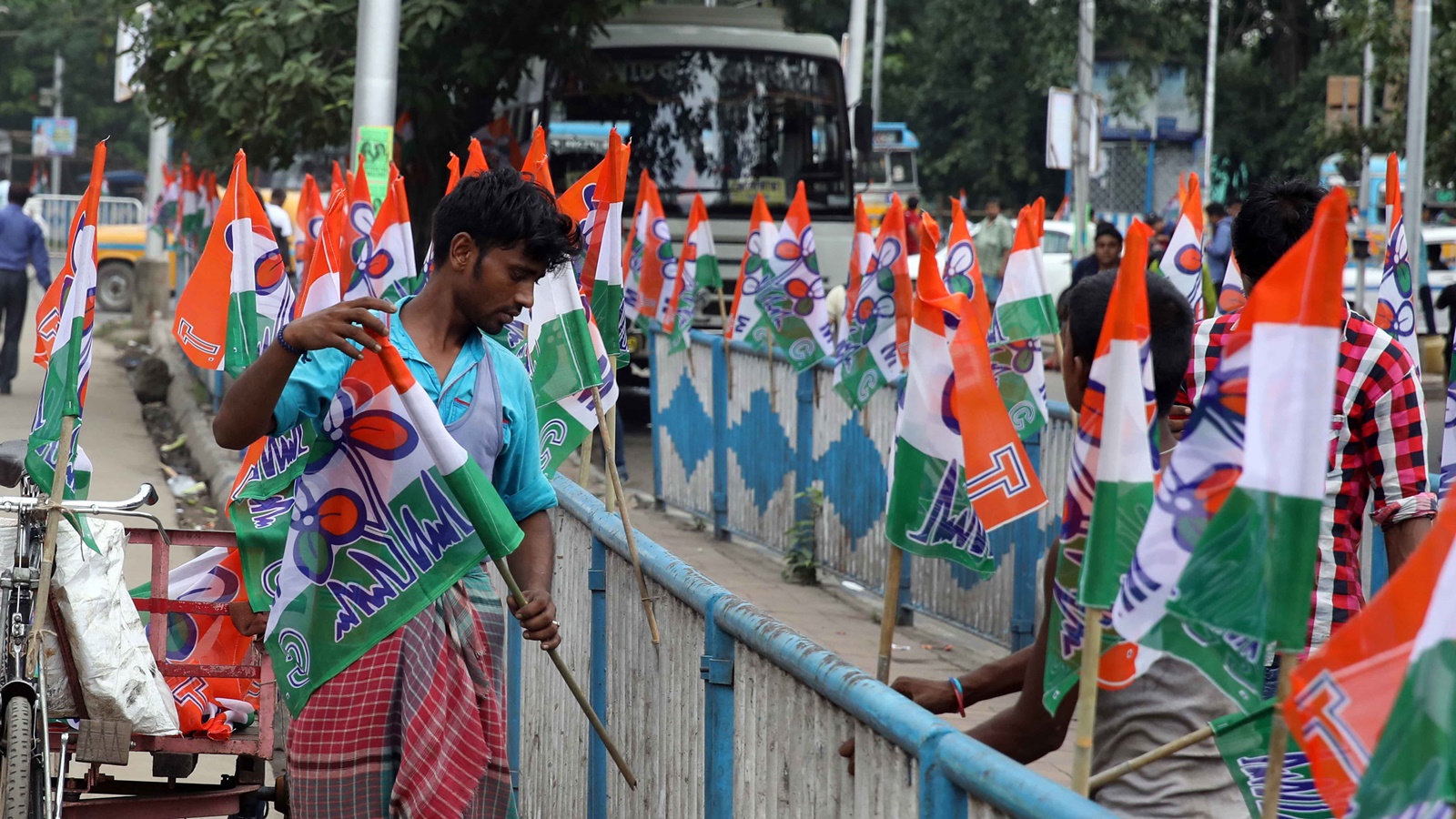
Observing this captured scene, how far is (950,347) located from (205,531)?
214cm

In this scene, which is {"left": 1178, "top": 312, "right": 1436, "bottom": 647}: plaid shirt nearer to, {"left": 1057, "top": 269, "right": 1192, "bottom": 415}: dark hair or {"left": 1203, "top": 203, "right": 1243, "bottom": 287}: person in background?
{"left": 1057, "top": 269, "right": 1192, "bottom": 415}: dark hair

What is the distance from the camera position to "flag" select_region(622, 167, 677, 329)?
34.2ft

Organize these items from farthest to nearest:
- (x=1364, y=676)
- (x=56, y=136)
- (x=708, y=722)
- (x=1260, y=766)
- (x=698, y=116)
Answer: (x=56, y=136)
(x=698, y=116)
(x=708, y=722)
(x=1260, y=766)
(x=1364, y=676)

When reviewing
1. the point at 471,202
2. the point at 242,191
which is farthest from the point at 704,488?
the point at 471,202

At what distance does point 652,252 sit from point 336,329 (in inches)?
307

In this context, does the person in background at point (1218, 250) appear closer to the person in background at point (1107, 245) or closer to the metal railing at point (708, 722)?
the person in background at point (1107, 245)

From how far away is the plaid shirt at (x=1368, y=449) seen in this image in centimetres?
353

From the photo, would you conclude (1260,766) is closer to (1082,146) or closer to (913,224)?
(1082,146)

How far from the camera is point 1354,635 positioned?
1733 millimetres

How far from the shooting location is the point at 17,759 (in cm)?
375

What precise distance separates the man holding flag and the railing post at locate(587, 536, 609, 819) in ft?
2.31

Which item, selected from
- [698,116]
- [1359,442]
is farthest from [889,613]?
[698,116]

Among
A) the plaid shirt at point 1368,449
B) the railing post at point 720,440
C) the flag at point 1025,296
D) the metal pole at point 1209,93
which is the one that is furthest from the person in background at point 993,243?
the plaid shirt at point 1368,449

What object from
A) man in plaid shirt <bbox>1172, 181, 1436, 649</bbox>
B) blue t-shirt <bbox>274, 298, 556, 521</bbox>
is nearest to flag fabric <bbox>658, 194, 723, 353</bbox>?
man in plaid shirt <bbox>1172, 181, 1436, 649</bbox>
